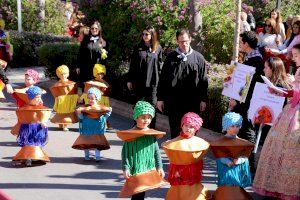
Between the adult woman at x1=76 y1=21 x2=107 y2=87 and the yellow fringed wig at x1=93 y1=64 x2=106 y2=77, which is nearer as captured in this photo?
the yellow fringed wig at x1=93 y1=64 x2=106 y2=77

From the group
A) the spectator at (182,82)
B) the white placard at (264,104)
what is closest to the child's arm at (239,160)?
the white placard at (264,104)

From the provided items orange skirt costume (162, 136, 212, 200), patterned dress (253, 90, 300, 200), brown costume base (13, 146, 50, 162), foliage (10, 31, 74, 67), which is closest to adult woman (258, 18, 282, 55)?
brown costume base (13, 146, 50, 162)

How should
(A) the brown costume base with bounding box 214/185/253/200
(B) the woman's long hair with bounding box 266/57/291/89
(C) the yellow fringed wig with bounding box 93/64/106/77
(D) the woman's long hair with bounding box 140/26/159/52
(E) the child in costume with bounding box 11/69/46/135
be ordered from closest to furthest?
(A) the brown costume base with bounding box 214/185/253/200
(B) the woman's long hair with bounding box 266/57/291/89
(E) the child in costume with bounding box 11/69/46/135
(D) the woman's long hair with bounding box 140/26/159/52
(C) the yellow fringed wig with bounding box 93/64/106/77

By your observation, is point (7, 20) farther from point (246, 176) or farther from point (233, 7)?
point (246, 176)

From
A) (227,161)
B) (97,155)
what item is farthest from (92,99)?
(227,161)

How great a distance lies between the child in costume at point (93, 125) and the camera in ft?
27.4

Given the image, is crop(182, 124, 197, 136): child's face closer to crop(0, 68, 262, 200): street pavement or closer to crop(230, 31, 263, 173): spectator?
crop(0, 68, 262, 200): street pavement

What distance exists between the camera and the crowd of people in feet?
19.6

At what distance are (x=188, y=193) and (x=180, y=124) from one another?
178 centimetres

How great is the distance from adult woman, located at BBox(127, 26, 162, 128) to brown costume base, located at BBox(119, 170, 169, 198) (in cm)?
350

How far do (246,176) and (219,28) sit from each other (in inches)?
301

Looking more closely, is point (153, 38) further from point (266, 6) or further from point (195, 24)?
point (266, 6)

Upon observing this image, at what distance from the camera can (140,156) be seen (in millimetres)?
6207

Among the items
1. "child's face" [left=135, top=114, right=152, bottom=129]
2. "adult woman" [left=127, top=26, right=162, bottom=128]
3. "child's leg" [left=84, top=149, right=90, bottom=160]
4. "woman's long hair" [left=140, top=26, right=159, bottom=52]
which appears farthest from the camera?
"adult woman" [left=127, top=26, right=162, bottom=128]
